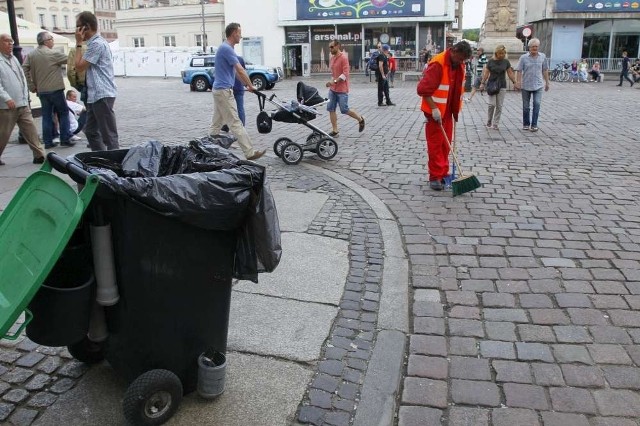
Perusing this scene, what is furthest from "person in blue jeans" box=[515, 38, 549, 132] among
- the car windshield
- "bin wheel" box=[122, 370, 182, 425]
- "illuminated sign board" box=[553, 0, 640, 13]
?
"illuminated sign board" box=[553, 0, 640, 13]

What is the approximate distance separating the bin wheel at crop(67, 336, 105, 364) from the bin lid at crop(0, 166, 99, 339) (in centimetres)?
72

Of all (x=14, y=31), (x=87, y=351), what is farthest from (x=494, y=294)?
(x=14, y=31)

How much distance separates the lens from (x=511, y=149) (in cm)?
1005

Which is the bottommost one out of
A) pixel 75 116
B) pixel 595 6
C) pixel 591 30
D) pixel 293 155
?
pixel 293 155

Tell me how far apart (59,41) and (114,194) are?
1550 cm

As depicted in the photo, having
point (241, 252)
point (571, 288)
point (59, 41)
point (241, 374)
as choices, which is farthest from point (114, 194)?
point (59, 41)

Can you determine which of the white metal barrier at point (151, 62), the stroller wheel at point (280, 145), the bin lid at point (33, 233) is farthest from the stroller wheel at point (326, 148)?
the white metal barrier at point (151, 62)

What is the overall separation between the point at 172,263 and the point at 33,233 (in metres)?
0.59

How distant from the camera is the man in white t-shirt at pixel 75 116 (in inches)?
415

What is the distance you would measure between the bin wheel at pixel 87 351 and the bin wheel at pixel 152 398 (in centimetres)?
52

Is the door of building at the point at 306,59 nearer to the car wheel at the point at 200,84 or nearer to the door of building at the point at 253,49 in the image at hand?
the door of building at the point at 253,49

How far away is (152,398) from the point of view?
2.70m

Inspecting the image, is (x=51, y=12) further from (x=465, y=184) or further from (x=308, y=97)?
(x=465, y=184)

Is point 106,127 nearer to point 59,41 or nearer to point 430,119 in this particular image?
point 430,119
